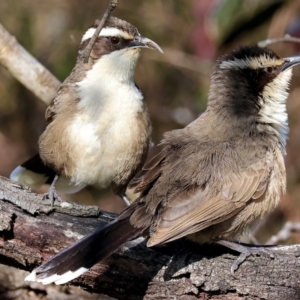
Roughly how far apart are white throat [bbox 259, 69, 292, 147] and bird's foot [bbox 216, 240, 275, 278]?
0.89 m

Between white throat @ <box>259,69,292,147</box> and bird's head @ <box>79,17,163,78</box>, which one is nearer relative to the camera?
white throat @ <box>259,69,292,147</box>

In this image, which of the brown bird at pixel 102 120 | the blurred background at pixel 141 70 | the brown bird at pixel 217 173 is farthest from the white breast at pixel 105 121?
the blurred background at pixel 141 70

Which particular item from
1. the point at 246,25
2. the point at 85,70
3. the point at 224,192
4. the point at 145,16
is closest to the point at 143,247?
Answer: the point at 224,192

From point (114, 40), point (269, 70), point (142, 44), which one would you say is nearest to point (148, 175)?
point (269, 70)

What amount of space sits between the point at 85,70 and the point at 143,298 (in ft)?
8.17

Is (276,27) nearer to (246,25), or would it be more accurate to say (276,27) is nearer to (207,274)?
(246,25)

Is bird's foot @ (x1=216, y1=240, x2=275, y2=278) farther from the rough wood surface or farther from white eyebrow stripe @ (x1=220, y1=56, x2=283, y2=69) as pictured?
white eyebrow stripe @ (x1=220, y1=56, x2=283, y2=69)

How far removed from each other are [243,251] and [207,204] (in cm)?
52

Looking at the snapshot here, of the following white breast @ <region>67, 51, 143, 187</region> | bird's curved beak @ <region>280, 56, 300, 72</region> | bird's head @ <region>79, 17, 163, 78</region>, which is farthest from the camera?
bird's head @ <region>79, 17, 163, 78</region>

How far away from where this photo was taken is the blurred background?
9.38 meters

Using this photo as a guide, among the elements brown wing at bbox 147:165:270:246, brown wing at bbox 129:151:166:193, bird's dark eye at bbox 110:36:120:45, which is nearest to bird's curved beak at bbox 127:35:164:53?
bird's dark eye at bbox 110:36:120:45

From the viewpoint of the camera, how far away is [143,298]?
485 centimetres

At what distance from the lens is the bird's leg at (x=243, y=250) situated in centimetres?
488

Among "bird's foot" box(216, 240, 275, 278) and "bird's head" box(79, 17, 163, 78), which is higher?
"bird's head" box(79, 17, 163, 78)
